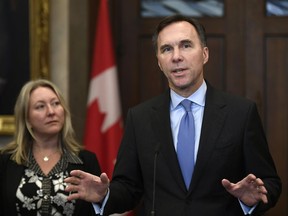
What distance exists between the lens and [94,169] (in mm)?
3582

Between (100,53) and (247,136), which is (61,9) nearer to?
(100,53)

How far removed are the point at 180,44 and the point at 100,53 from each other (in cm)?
193

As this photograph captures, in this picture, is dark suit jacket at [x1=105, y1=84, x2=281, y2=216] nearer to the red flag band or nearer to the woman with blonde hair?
the woman with blonde hair

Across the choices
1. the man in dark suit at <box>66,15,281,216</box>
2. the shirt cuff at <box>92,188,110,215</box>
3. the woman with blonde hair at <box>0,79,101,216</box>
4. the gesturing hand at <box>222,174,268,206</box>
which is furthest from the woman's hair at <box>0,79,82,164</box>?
the gesturing hand at <box>222,174,268,206</box>

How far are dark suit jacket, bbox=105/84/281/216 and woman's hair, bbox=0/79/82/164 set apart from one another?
105 centimetres

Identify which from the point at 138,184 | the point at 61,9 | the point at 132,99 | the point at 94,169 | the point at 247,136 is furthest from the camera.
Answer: the point at 132,99

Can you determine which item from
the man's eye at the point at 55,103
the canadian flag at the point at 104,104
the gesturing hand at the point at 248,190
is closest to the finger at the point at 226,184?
the gesturing hand at the point at 248,190

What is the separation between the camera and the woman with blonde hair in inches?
134

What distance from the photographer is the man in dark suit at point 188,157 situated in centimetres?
244

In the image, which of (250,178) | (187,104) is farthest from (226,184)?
(187,104)

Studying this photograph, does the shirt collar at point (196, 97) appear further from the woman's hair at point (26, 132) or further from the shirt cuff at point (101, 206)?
the woman's hair at point (26, 132)

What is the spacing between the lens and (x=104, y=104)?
173 inches

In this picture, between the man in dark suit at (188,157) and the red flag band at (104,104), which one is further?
the red flag band at (104,104)

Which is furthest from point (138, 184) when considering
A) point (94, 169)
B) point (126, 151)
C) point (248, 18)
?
point (248, 18)
